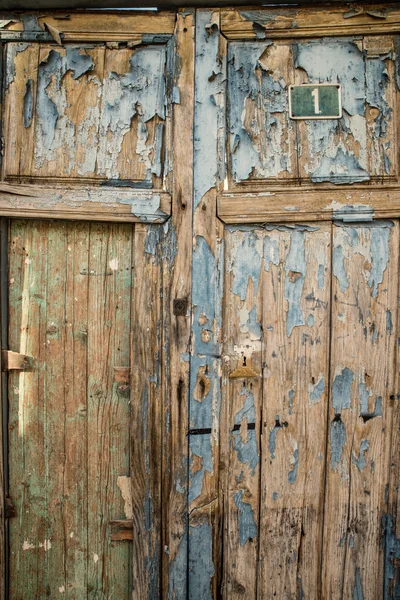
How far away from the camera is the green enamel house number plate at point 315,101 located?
1.92 meters

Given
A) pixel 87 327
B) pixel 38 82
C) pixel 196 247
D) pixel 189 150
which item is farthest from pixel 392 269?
pixel 38 82

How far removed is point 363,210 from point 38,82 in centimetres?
153

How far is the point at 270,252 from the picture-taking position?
1942 mm

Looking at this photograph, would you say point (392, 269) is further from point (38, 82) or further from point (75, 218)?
point (38, 82)

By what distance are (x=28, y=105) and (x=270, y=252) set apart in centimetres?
125

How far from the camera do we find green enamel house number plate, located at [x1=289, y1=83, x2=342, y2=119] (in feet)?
6.29

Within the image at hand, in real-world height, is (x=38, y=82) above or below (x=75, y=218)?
above

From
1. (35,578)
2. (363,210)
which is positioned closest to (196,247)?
(363,210)

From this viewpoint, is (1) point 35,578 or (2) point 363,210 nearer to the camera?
(2) point 363,210

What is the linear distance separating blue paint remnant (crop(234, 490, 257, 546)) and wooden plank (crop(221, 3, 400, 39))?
2042 millimetres

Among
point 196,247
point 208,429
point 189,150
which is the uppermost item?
point 189,150

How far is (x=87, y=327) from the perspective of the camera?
6.54 ft

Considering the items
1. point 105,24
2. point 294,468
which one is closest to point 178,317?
point 294,468

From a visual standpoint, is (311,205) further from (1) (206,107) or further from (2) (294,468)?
(2) (294,468)
